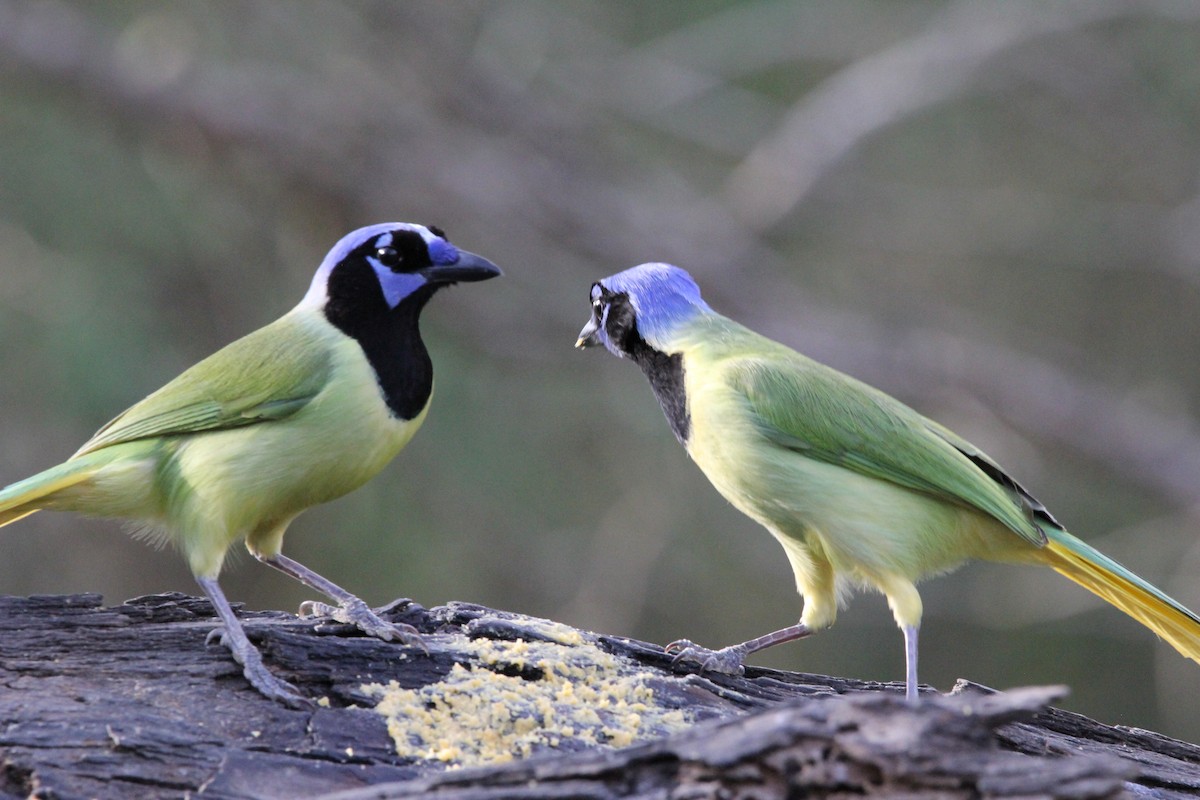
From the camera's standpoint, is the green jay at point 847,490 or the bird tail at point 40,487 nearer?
the bird tail at point 40,487

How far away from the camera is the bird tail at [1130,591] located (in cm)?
466

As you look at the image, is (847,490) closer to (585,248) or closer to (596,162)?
(585,248)

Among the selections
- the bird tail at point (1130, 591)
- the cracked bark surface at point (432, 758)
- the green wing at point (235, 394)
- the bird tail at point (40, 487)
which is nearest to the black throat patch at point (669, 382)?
the cracked bark surface at point (432, 758)

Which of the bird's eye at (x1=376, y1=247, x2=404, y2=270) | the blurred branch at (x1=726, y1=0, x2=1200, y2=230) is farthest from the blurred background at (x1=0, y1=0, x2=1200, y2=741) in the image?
the bird's eye at (x1=376, y1=247, x2=404, y2=270)

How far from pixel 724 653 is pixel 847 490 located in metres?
0.70

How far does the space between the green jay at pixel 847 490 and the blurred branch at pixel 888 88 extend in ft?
17.1

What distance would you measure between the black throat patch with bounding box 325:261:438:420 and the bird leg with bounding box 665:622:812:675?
1185 millimetres

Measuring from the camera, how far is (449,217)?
10016 millimetres

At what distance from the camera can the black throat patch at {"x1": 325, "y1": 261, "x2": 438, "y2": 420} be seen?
15.1 feet

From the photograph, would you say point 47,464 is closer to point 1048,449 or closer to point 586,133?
point 586,133

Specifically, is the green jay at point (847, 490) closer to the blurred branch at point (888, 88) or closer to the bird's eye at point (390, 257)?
the bird's eye at point (390, 257)

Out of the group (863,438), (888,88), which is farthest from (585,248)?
(863,438)

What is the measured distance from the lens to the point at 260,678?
4031mm

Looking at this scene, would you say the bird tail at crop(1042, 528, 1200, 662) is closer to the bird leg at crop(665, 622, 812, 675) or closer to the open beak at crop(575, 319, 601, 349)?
the bird leg at crop(665, 622, 812, 675)
